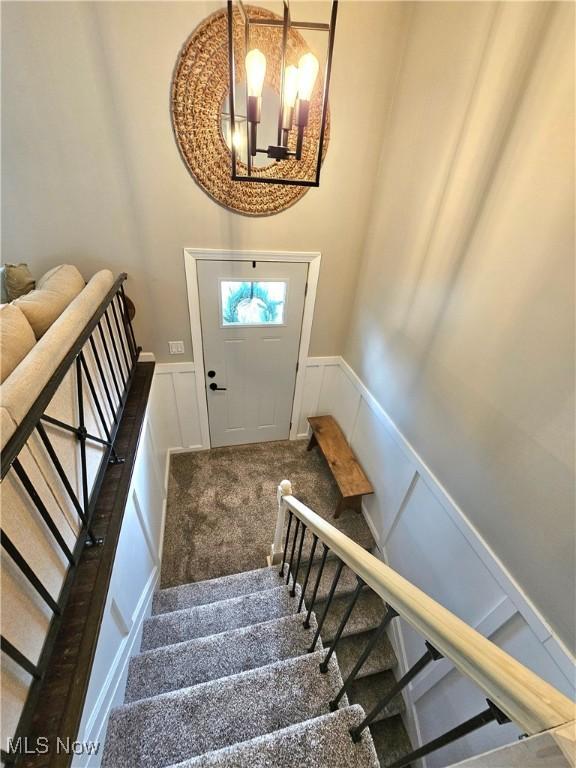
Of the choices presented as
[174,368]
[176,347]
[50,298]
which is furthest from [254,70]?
[174,368]

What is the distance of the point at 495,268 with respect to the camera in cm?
143

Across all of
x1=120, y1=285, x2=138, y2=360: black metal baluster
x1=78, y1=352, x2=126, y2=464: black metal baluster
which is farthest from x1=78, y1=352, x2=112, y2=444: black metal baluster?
x1=120, y1=285, x2=138, y2=360: black metal baluster

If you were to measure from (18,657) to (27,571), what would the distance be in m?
0.19

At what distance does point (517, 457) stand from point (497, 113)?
5.04 feet

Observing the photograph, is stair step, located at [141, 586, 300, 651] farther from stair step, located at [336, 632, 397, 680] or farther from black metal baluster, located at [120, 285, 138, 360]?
black metal baluster, located at [120, 285, 138, 360]

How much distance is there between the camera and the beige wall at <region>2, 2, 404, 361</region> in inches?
64.5

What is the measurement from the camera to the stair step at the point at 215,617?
175cm

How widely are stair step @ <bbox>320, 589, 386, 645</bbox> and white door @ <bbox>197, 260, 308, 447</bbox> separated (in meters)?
1.68

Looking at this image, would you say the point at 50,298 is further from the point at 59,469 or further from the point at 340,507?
the point at 340,507

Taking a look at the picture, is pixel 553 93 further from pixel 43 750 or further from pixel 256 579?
pixel 256 579

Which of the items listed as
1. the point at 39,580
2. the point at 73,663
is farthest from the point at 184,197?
the point at 73,663

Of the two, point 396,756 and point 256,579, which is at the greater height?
point 256,579

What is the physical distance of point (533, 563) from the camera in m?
1.26

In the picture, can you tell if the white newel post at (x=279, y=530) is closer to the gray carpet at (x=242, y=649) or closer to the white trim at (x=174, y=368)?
the gray carpet at (x=242, y=649)
